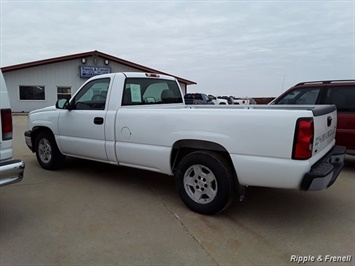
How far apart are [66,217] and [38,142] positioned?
289cm

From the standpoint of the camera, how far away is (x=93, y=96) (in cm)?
510

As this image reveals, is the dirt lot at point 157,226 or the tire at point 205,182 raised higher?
the tire at point 205,182

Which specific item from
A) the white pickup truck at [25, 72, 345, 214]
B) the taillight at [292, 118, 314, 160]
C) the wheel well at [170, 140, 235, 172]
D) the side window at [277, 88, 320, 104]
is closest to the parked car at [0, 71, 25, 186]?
the white pickup truck at [25, 72, 345, 214]

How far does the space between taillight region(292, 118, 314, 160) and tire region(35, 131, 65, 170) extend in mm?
4405

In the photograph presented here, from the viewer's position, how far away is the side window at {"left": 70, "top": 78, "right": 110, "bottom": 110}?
→ 16.1 feet

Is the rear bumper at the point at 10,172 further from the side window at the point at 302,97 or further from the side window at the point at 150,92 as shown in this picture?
the side window at the point at 302,97

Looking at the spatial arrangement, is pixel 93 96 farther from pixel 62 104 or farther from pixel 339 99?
pixel 339 99

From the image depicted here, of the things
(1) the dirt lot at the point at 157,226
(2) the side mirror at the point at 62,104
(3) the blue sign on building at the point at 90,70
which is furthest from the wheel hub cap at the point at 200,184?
A: (3) the blue sign on building at the point at 90,70

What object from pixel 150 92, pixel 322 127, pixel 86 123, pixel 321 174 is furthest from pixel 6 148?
pixel 322 127

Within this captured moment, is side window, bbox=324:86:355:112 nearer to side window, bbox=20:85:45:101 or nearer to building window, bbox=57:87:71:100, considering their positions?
building window, bbox=57:87:71:100

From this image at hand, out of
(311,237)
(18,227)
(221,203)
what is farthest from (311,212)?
(18,227)

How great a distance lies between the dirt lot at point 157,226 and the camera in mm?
2846

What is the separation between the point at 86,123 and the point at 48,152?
57.1 inches

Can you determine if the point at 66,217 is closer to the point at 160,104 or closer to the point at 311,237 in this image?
the point at 160,104
